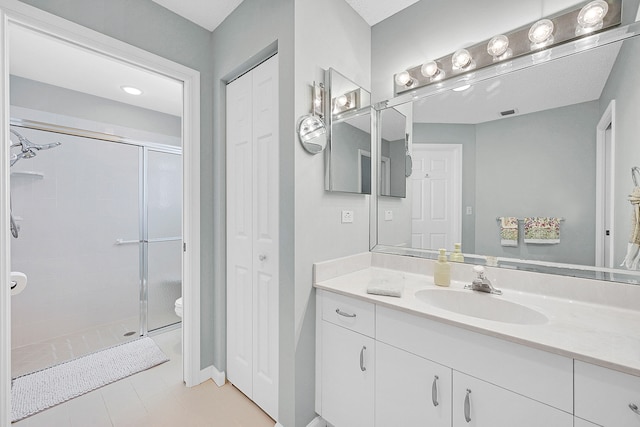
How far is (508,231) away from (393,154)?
80 cm

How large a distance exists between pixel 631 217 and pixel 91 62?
352 centimetres

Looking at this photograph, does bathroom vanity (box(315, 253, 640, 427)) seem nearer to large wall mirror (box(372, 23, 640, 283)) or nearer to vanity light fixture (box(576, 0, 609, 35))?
large wall mirror (box(372, 23, 640, 283))

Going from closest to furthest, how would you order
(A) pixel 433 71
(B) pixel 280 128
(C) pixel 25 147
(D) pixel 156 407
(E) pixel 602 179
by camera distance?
(E) pixel 602 179, (B) pixel 280 128, (A) pixel 433 71, (D) pixel 156 407, (C) pixel 25 147

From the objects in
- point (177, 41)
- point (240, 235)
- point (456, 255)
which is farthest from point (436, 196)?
point (177, 41)

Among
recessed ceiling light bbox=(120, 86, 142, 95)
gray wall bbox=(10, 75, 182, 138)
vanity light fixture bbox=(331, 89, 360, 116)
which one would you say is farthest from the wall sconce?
gray wall bbox=(10, 75, 182, 138)

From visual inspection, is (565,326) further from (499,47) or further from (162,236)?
(162,236)

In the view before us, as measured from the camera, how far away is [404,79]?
5.58 ft

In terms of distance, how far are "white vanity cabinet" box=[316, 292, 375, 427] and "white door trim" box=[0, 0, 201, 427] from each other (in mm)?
1023

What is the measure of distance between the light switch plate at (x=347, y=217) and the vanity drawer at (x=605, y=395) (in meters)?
1.16

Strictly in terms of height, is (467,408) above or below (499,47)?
below

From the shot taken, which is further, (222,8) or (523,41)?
(222,8)

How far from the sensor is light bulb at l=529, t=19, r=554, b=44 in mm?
1218

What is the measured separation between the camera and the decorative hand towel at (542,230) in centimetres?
125

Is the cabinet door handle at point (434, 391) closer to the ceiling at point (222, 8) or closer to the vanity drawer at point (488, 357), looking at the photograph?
the vanity drawer at point (488, 357)
